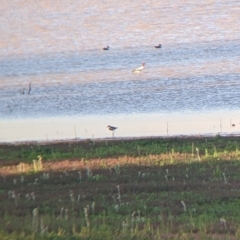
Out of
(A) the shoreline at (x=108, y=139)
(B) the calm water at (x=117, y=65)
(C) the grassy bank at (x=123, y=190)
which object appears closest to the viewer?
(C) the grassy bank at (x=123, y=190)

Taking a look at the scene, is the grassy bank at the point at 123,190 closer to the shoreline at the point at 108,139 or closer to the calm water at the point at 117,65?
the shoreline at the point at 108,139

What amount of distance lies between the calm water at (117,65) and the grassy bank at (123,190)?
13.8 feet

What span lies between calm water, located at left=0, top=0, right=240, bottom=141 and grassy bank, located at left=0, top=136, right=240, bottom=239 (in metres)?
4.22

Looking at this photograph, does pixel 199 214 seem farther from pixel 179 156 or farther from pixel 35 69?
pixel 35 69

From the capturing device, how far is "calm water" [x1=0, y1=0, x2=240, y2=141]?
2811 centimetres

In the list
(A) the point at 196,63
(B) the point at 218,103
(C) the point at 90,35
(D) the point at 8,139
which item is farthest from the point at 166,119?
(C) the point at 90,35

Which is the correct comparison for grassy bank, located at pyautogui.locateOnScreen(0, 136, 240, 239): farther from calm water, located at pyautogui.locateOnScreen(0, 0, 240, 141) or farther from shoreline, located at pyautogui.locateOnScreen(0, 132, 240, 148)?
calm water, located at pyautogui.locateOnScreen(0, 0, 240, 141)

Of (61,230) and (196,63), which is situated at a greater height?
(196,63)

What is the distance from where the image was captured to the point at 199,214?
42.2 ft

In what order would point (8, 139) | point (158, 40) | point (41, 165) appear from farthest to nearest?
1. point (158, 40)
2. point (8, 139)
3. point (41, 165)

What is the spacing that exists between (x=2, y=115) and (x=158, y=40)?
61.0 feet

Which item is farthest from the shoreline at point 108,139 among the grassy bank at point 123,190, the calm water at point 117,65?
the calm water at point 117,65

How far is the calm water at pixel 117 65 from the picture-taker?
Result: 28109mm

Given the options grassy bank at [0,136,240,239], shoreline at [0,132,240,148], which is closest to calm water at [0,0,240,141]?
shoreline at [0,132,240,148]
